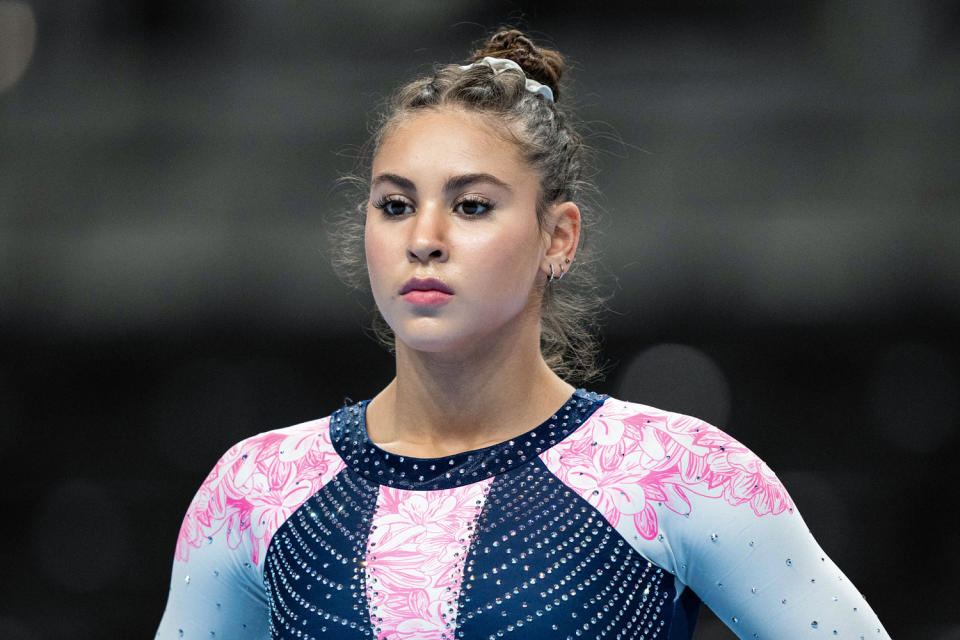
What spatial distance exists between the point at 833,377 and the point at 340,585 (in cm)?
187

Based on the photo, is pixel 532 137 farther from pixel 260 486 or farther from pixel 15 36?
pixel 15 36

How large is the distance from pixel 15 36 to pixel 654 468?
2.26m

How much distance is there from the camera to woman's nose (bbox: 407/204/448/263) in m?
1.33

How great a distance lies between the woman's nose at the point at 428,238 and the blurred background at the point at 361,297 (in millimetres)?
1504

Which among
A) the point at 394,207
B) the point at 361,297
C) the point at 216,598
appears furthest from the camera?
the point at 361,297

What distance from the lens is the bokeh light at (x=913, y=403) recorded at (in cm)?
280

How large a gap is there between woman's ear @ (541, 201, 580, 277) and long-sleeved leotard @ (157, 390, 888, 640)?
17cm

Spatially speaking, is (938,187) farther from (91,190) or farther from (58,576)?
(58,576)

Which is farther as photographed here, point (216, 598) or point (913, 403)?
point (913, 403)

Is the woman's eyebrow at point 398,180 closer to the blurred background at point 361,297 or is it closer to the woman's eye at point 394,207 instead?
the woman's eye at point 394,207

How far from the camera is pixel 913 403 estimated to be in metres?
2.86

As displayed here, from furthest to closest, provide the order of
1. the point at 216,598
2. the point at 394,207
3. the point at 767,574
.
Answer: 1. the point at 216,598
2. the point at 394,207
3. the point at 767,574

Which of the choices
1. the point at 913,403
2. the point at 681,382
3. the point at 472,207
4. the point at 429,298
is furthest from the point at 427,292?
the point at 913,403

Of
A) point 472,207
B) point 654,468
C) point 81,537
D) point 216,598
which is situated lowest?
point 81,537
